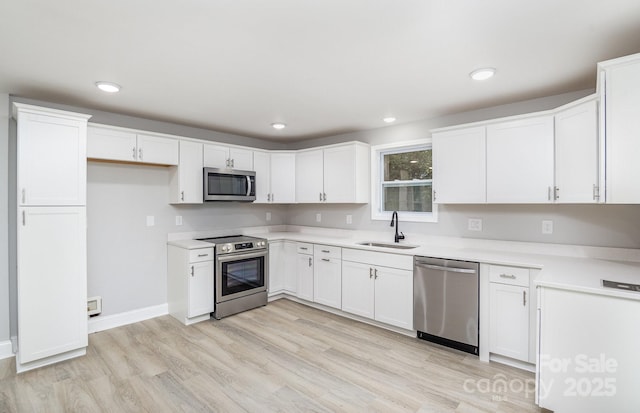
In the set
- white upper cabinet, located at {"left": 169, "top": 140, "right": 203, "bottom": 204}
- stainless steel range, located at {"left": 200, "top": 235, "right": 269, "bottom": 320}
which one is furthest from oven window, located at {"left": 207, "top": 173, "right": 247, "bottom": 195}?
stainless steel range, located at {"left": 200, "top": 235, "right": 269, "bottom": 320}

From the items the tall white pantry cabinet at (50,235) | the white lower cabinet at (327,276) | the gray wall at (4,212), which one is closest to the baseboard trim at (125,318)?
the tall white pantry cabinet at (50,235)

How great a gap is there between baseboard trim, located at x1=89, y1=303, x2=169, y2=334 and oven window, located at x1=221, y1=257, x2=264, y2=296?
84cm

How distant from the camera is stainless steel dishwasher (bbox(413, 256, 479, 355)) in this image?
2770 mm

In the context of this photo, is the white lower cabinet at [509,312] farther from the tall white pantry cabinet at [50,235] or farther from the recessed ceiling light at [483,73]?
the tall white pantry cabinet at [50,235]

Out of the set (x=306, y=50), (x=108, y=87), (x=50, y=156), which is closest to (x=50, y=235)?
(x=50, y=156)

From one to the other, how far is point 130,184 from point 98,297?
1.26 meters

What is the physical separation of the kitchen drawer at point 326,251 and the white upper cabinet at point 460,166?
1.27 m

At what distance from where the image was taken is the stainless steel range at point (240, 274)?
3.68 metres

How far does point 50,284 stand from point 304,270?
2582 millimetres

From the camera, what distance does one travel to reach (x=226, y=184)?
13.2 ft

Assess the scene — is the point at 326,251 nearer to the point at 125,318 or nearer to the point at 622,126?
the point at 125,318

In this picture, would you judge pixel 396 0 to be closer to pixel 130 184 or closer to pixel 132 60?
pixel 132 60

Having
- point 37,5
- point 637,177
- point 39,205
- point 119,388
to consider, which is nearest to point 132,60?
point 37,5

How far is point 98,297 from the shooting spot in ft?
11.0
